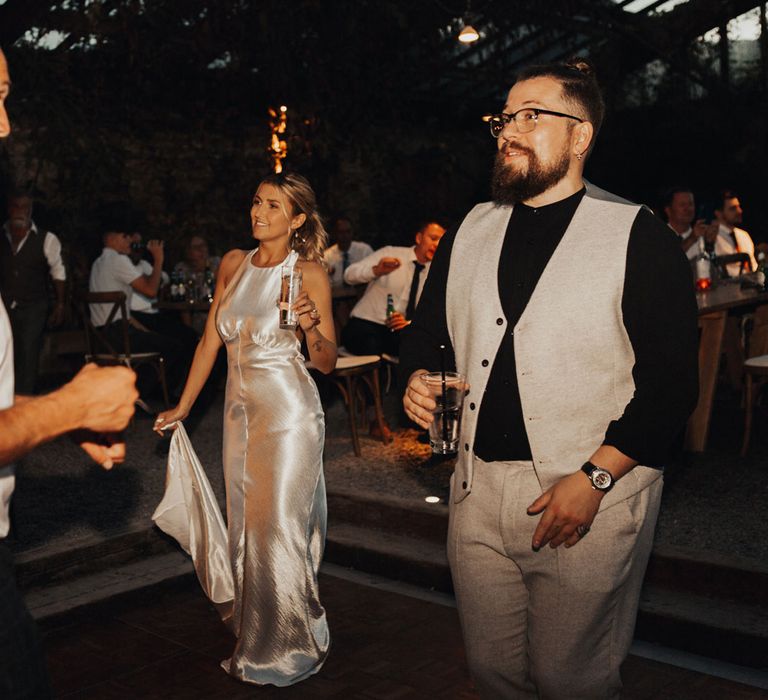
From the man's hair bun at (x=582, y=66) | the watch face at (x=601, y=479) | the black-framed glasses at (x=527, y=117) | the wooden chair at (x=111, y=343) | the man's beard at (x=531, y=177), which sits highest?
the man's hair bun at (x=582, y=66)

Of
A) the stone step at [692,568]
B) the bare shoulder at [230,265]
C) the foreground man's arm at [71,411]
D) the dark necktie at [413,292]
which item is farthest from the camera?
the dark necktie at [413,292]

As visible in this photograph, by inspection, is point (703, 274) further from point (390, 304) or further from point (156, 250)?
point (156, 250)

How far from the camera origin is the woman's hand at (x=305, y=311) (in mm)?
3541

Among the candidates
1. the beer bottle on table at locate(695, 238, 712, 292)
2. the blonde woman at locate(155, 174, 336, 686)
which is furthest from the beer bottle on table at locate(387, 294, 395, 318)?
the blonde woman at locate(155, 174, 336, 686)

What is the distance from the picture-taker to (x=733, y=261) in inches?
347

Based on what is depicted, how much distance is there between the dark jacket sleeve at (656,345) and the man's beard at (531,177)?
0.76 feet

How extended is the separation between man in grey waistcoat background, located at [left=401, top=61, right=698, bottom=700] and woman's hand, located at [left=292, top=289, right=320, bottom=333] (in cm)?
129

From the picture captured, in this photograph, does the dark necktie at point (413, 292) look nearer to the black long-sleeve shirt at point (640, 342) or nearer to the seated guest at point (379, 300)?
the seated guest at point (379, 300)

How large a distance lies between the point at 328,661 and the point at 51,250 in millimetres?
5498

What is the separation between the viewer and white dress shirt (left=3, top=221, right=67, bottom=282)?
25.8 ft

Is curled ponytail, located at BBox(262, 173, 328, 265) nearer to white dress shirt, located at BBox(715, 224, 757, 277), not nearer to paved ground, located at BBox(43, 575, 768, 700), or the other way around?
paved ground, located at BBox(43, 575, 768, 700)

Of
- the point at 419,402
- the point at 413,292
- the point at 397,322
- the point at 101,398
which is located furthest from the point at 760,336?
the point at 101,398

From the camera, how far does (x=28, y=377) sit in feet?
25.3

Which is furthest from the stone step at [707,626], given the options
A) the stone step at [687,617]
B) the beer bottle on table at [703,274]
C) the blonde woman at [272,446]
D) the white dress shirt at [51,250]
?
the white dress shirt at [51,250]
